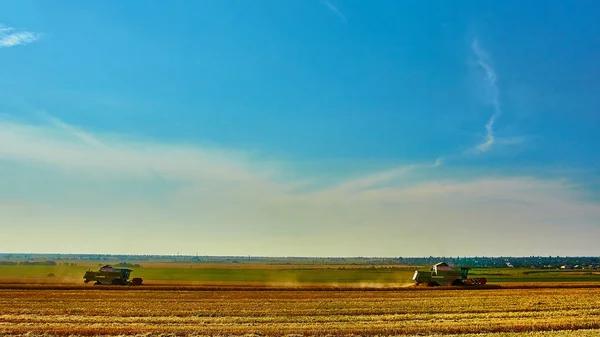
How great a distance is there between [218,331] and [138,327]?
374cm

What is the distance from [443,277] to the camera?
177 ft

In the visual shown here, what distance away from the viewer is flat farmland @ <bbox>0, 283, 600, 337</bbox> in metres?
23.6

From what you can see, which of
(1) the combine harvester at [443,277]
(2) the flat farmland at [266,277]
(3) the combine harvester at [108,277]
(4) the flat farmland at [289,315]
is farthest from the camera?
(2) the flat farmland at [266,277]

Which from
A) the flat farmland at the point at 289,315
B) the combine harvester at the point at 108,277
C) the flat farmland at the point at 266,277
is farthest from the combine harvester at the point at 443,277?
the combine harvester at the point at 108,277

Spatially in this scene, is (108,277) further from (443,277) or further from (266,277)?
(266,277)

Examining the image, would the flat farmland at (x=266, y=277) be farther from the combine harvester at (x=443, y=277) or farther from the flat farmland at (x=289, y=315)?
the flat farmland at (x=289, y=315)

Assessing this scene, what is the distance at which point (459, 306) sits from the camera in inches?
1300

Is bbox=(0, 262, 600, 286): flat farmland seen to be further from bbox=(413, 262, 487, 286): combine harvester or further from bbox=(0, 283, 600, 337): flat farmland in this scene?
bbox=(0, 283, 600, 337): flat farmland

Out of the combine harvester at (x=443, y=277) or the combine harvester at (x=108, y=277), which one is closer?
the combine harvester at (x=108, y=277)

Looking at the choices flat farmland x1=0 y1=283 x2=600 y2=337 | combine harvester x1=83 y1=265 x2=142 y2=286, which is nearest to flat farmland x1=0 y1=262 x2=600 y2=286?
combine harvester x1=83 y1=265 x2=142 y2=286

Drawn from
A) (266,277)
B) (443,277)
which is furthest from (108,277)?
(266,277)

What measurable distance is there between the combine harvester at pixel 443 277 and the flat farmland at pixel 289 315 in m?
13.5

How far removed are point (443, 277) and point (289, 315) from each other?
29.6 metres

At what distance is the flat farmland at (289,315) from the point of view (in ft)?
77.4
